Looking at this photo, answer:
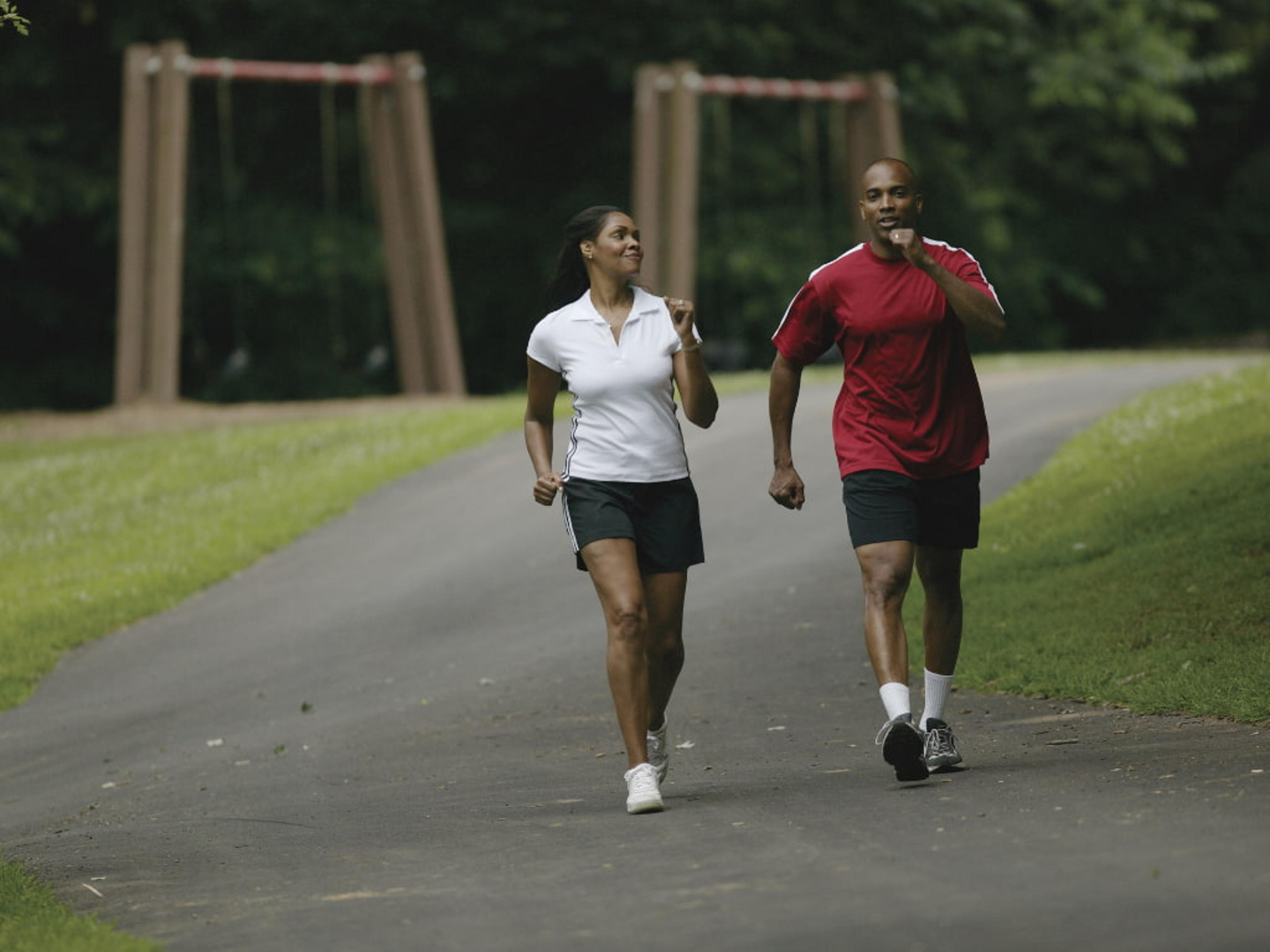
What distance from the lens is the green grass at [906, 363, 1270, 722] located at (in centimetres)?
975

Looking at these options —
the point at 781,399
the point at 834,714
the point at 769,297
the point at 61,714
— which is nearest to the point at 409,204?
the point at 769,297

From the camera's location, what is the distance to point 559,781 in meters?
8.64

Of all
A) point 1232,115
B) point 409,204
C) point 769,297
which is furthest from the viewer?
point 1232,115

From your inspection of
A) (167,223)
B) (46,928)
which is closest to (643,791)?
(46,928)

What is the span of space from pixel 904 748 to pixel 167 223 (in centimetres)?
1739

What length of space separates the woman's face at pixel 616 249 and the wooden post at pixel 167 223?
16.1 meters

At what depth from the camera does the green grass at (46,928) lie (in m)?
5.77

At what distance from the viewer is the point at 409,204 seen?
25156mm

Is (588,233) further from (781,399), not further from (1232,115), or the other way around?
(1232,115)

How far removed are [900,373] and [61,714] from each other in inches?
240

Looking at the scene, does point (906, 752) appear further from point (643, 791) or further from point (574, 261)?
point (574, 261)

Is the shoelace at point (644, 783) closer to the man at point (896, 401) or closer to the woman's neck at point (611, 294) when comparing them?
the man at point (896, 401)

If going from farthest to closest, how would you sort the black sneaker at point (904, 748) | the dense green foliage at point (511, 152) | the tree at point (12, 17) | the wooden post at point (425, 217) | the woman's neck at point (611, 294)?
the dense green foliage at point (511, 152) < the wooden post at point (425, 217) < the woman's neck at point (611, 294) < the tree at point (12, 17) < the black sneaker at point (904, 748)

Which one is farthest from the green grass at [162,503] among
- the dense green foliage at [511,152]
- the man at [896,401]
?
the dense green foliage at [511,152]
